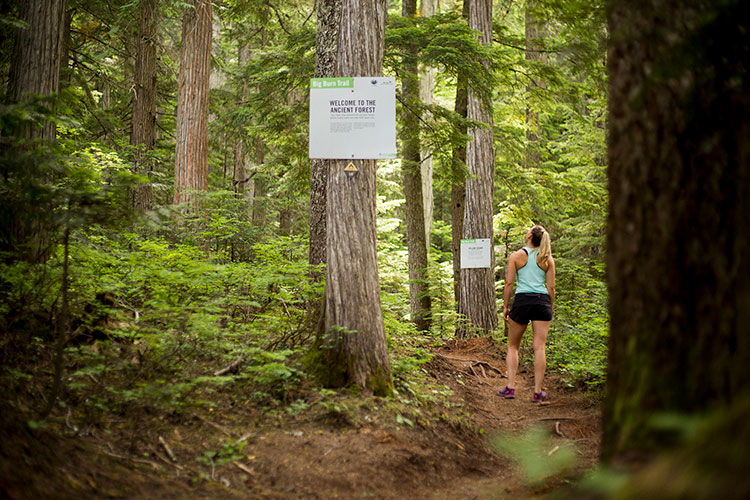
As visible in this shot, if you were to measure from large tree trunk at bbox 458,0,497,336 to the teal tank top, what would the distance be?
160 inches

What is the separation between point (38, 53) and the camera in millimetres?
6148

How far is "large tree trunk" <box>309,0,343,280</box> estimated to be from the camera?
255 inches

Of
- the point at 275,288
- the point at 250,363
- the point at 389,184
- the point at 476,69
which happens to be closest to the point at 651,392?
the point at 250,363

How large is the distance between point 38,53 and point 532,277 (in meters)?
6.93

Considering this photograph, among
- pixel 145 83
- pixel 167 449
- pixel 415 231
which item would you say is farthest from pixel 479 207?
pixel 145 83

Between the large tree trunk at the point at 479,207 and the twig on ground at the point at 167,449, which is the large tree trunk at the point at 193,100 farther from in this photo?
the twig on ground at the point at 167,449

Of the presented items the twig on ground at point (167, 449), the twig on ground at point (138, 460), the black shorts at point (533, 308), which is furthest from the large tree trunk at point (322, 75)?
the twig on ground at point (138, 460)

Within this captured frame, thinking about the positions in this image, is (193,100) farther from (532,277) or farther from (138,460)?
(138,460)

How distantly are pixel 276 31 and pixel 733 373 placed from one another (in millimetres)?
18308

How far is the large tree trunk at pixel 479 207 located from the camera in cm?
1019

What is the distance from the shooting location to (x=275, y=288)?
7.33m

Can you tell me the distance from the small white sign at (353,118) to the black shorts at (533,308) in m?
2.57

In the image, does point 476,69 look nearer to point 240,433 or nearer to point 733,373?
point 240,433

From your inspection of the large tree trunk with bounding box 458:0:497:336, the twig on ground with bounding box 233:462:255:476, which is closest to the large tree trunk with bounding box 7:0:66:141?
the twig on ground with bounding box 233:462:255:476
